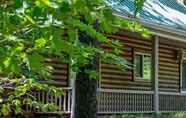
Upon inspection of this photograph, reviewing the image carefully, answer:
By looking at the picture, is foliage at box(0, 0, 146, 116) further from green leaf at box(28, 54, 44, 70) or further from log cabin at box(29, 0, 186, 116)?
log cabin at box(29, 0, 186, 116)

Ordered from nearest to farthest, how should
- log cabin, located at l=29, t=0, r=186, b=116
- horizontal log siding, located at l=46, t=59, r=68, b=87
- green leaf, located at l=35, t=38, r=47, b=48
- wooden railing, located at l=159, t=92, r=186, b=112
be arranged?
green leaf, located at l=35, t=38, r=47, b=48 → log cabin, located at l=29, t=0, r=186, b=116 → horizontal log siding, located at l=46, t=59, r=68, b=87 → wooden railing, located at l=159, t=92, r=186, b=112

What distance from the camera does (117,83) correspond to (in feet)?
69.5

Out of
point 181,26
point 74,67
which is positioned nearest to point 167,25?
point 181,26

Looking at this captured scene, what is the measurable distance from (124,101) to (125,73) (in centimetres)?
338

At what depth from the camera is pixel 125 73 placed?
21.8m

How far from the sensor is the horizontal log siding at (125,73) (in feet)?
67.4

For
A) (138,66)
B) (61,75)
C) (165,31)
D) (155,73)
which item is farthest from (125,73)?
(61,75)

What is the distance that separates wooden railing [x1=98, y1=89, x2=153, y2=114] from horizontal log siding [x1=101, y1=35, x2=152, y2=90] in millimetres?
1790

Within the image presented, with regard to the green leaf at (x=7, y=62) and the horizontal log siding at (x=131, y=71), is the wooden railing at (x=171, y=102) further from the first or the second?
the green leaf at (x=7, y=62)

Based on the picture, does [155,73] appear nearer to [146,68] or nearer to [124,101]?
[124,101]

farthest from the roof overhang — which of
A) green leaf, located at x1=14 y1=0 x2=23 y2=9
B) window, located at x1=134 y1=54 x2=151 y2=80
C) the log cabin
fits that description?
green leaf, located at x1=14 y1=0 x2=23 y2=9

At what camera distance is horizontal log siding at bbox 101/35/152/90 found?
2053cm

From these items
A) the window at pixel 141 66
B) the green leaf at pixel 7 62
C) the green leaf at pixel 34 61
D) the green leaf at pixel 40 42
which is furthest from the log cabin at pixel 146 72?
the green leaf at pixel 34 61

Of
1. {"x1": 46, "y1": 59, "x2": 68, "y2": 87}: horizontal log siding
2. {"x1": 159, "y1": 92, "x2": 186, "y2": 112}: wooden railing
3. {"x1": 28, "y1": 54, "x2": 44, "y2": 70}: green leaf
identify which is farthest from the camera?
{"x1": 159, "y1": 92, "x2": 186, "y2": 112}: wooden railing
